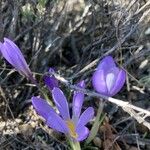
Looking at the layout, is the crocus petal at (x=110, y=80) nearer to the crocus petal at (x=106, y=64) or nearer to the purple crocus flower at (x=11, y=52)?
the crocus petal at (x=106, y=64)

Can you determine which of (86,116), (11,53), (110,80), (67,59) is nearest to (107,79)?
(110,80)

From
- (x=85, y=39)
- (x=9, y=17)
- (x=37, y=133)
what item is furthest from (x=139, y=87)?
(x=9, y=17)

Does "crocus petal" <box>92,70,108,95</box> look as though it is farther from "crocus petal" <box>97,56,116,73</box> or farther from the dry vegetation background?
the dry vegetation background

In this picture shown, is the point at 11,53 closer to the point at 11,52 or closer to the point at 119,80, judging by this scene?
the point at 11,52

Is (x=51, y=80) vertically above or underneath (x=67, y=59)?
above

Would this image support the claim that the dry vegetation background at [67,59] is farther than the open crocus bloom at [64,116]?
Yes

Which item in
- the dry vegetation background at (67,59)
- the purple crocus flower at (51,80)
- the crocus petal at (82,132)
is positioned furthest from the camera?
the dry vegetation background at (67,59)

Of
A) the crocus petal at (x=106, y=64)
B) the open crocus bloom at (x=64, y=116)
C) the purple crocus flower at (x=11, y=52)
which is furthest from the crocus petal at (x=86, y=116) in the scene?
the purple crocus flower at (x=11, y=52)

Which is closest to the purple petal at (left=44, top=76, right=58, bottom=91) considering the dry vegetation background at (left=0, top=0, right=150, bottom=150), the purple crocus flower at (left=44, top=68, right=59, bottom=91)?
A: the purple crocus flower at (left=44, top=68, right=59, bottom=91)
